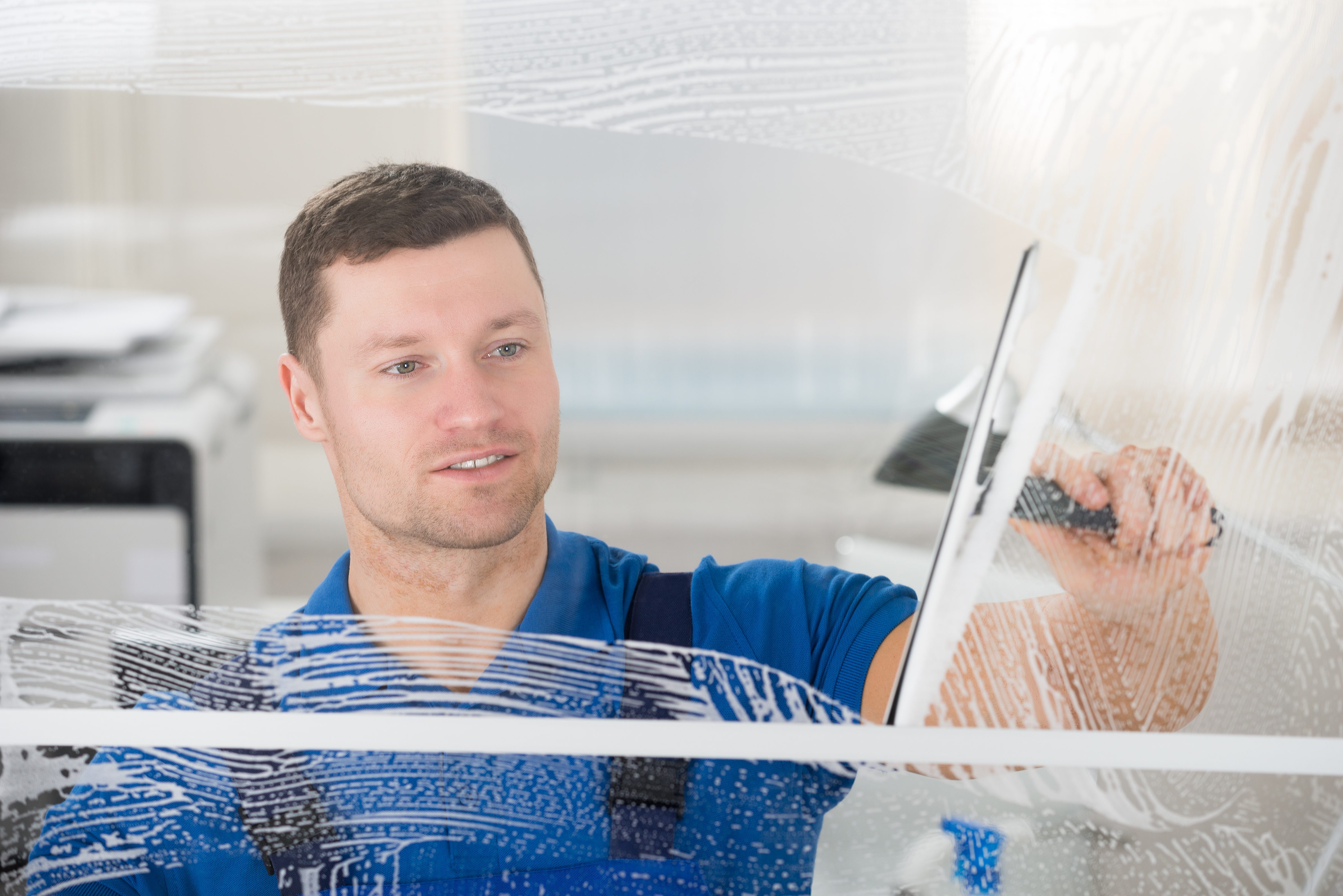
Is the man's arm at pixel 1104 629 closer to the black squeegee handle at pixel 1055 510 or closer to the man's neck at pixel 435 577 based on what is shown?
the black squeegee handle at pixel 1055 510

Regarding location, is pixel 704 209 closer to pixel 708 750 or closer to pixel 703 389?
pixel 703 389

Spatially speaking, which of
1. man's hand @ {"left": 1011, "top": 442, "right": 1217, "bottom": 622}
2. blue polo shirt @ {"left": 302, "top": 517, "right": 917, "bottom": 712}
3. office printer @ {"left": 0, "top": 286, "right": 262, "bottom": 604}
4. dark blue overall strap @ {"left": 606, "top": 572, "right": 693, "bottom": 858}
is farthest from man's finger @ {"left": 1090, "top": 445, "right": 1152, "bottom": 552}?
office printer @ {"left": 0, "top": 286, "right": 262, "bottom": 604}

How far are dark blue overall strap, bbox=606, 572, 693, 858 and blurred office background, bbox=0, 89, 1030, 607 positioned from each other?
2 cm

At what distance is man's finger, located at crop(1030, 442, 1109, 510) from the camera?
1.57 ft

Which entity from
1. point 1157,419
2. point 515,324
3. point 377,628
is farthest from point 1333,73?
point 377,628

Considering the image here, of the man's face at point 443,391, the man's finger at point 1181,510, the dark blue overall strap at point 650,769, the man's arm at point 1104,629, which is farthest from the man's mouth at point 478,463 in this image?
the man's finger at point 1181,510

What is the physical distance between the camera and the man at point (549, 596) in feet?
1.52

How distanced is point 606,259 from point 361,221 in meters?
0.13

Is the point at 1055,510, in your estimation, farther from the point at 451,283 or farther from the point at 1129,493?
the point at 451,283

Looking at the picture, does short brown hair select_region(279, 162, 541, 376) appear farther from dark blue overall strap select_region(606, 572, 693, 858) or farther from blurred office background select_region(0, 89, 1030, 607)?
dark blue overall strap select_region(606, 572, 693, 858)

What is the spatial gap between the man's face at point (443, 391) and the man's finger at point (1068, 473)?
0.89 feet

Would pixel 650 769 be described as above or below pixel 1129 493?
below

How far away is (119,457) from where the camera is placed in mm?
495

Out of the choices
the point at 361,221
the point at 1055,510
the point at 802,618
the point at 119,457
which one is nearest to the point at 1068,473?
the point at 1055,510
